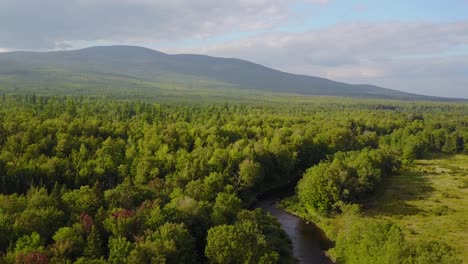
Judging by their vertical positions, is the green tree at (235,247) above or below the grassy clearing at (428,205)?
above

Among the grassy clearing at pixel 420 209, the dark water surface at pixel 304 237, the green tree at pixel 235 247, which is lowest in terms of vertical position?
the dark water surface at pixel 304 237

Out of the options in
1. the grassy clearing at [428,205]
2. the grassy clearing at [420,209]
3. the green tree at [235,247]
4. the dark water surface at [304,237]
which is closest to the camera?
the green tree at [235,247]

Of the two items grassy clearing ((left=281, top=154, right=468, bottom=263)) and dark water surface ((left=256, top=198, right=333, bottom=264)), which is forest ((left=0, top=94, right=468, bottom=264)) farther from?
dark water surface ((left=256, top=198, right=333, bottom=264))

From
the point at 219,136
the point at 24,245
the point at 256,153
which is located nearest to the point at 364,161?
the point at 256,153

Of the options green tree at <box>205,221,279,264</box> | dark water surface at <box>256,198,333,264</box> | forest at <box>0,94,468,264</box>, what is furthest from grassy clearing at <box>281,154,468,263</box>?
green tree at <box>205,221,279,264</box>

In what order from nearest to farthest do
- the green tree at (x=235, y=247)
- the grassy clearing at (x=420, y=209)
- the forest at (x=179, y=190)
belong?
the forest at (x=179, y=190) < the green tree at (x=235, y=247) < the grassy clearing at (x=420, y=209)

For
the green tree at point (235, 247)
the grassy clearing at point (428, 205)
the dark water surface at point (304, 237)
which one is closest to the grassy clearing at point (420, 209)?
the grassy clearing at point (428, 205)

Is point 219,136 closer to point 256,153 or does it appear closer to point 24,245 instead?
point 256,153

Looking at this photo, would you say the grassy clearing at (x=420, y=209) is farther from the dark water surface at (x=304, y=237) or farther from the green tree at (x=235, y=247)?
the green tree at (x=235, y=247)
